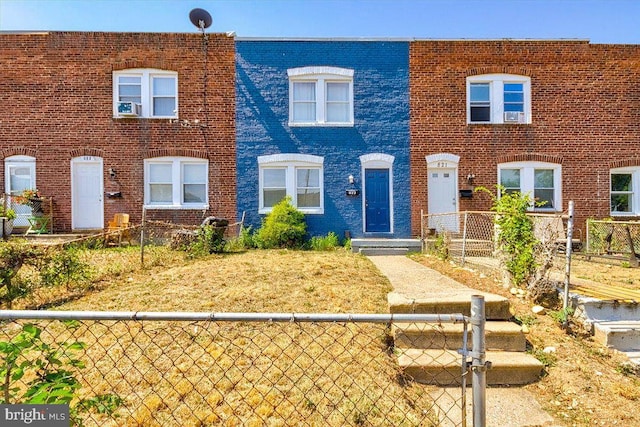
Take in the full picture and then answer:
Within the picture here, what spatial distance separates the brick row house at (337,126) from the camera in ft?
43.6

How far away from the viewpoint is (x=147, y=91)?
44.1 feet

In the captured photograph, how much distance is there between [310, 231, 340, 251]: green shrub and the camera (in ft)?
41.3

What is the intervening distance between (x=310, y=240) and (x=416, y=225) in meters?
3.81

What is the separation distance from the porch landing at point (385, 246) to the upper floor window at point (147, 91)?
7.90 meters

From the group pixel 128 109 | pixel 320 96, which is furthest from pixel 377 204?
pixel 128 109

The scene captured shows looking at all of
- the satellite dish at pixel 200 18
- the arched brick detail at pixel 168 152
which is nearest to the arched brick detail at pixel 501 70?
the satellite dish at pixel 200 18

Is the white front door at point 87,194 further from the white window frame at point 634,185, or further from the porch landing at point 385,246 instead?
the white window frame at point 634,185

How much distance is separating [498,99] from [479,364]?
13873 millimetres

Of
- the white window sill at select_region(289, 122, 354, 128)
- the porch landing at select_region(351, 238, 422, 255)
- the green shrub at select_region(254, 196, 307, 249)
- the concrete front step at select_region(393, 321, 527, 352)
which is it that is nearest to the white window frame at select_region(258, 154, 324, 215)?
the green shrub at select_region(254, 196, 307, 249)

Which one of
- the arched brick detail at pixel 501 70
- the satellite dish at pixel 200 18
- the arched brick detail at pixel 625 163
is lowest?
the arched brick detail at pixel 625 163

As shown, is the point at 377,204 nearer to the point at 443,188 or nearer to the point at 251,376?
the point at 443,188

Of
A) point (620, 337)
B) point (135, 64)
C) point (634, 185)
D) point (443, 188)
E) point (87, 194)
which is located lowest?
point (620, 337)

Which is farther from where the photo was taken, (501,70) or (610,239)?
(501,70)

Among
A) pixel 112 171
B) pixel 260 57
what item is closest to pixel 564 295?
pixel 260 57
